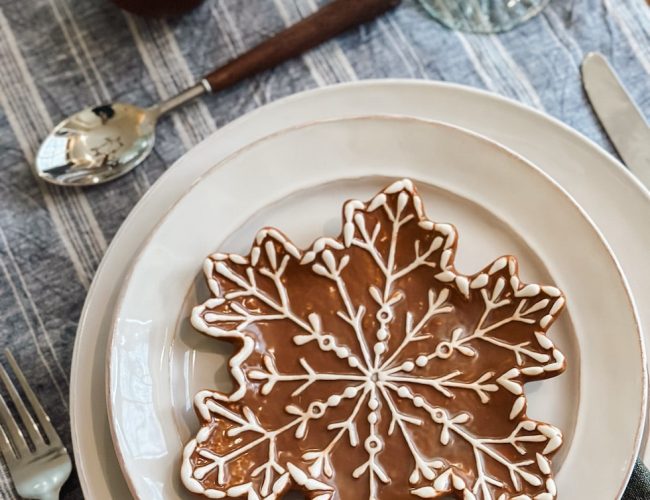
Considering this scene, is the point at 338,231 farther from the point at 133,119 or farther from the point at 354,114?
the point at 133,119

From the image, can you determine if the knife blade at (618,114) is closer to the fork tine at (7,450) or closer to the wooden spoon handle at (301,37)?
the wooden spoon handle at (301,37)

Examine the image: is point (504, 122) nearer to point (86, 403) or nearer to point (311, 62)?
point (311, 62)

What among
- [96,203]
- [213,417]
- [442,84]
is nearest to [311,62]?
[442,84]

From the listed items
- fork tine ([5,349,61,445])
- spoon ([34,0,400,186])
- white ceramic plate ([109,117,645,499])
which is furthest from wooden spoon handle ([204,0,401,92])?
fork tine ([5,349,61,445])

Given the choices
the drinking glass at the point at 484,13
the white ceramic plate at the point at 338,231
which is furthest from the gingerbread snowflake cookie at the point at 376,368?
the drinking glass at the point at 484,13

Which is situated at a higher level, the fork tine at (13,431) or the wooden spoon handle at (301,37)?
the wooden spoon handle at (301,37)

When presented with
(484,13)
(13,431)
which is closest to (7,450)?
(13,431)

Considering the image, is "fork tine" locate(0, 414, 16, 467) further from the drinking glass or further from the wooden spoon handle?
the drinking glass
